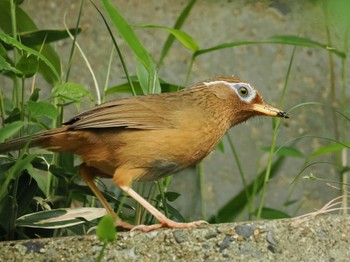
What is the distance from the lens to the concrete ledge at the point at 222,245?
2.88 m

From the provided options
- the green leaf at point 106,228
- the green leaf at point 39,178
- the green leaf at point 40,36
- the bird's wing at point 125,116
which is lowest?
the green leaf at point 39,178

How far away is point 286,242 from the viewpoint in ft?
9.47

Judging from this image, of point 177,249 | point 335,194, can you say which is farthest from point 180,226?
point 335,194

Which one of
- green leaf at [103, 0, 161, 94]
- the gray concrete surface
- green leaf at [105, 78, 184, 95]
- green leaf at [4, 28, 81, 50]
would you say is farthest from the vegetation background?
green leaf at [103, 0, 161, 94]

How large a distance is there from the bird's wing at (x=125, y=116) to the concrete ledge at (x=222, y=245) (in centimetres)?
60

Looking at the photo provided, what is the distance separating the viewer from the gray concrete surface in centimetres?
509

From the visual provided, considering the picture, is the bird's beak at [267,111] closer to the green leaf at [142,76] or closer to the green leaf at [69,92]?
the green leaf at [142,76]

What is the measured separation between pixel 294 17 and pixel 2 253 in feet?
8.87

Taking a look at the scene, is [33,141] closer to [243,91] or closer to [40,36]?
[40,36]

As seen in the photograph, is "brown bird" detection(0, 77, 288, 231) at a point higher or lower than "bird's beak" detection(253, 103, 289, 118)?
lower

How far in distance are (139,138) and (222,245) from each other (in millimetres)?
704

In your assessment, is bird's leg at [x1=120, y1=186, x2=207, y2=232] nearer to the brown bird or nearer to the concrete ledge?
the brown bird

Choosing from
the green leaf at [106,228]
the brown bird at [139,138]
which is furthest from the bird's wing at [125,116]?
the green leaf at [106,228]

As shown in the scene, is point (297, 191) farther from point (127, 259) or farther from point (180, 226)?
point (127, 259)
